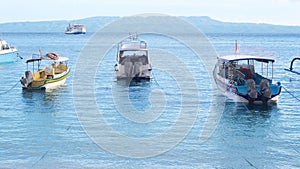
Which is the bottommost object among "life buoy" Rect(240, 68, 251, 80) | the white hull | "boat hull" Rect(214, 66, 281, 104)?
"boat hull" Rect(214, 66, 281, 104)

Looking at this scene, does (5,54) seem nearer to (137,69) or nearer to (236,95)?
(137,69)

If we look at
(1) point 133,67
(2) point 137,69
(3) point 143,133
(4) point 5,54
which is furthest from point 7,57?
(3) point 143,133

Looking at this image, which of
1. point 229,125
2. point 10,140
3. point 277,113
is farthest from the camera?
point 277,113

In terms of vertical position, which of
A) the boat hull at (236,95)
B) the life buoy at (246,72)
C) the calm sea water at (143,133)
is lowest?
the calm sea water at (143,133)

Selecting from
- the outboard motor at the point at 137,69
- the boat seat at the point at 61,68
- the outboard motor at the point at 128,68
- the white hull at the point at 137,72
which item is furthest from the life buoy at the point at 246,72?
the boat seat at the point at 61,68

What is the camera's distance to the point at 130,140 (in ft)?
75.8

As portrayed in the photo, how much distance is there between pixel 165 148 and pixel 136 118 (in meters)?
7.07

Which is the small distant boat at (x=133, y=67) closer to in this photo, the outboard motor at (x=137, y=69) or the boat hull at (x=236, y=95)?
the outboard motor at (x=137, y=69)

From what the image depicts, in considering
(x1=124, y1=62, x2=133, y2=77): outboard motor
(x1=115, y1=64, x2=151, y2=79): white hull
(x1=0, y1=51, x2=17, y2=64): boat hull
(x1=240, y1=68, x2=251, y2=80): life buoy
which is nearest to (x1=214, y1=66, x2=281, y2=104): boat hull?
(x1=240, y1=68, x2=251, y2=80): life buoy

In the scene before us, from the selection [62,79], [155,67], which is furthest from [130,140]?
[155,67]

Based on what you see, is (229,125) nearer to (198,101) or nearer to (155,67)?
(198,101)

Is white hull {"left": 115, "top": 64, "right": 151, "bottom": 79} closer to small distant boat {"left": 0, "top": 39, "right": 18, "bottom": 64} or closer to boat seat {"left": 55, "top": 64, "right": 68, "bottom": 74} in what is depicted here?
boat seat {"left": 55, "top": 64, "right": 68, "bottom": 74}

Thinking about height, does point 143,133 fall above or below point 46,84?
below

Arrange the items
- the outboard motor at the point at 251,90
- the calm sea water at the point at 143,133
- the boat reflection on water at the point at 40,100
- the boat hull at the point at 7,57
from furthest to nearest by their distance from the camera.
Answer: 1. the boat hull at the point at 7,57
2. the outboard motor at the point at 251,90
3. the boat reflection on water at the point at 40,100
4. the calm sea water at the point at 143,133
